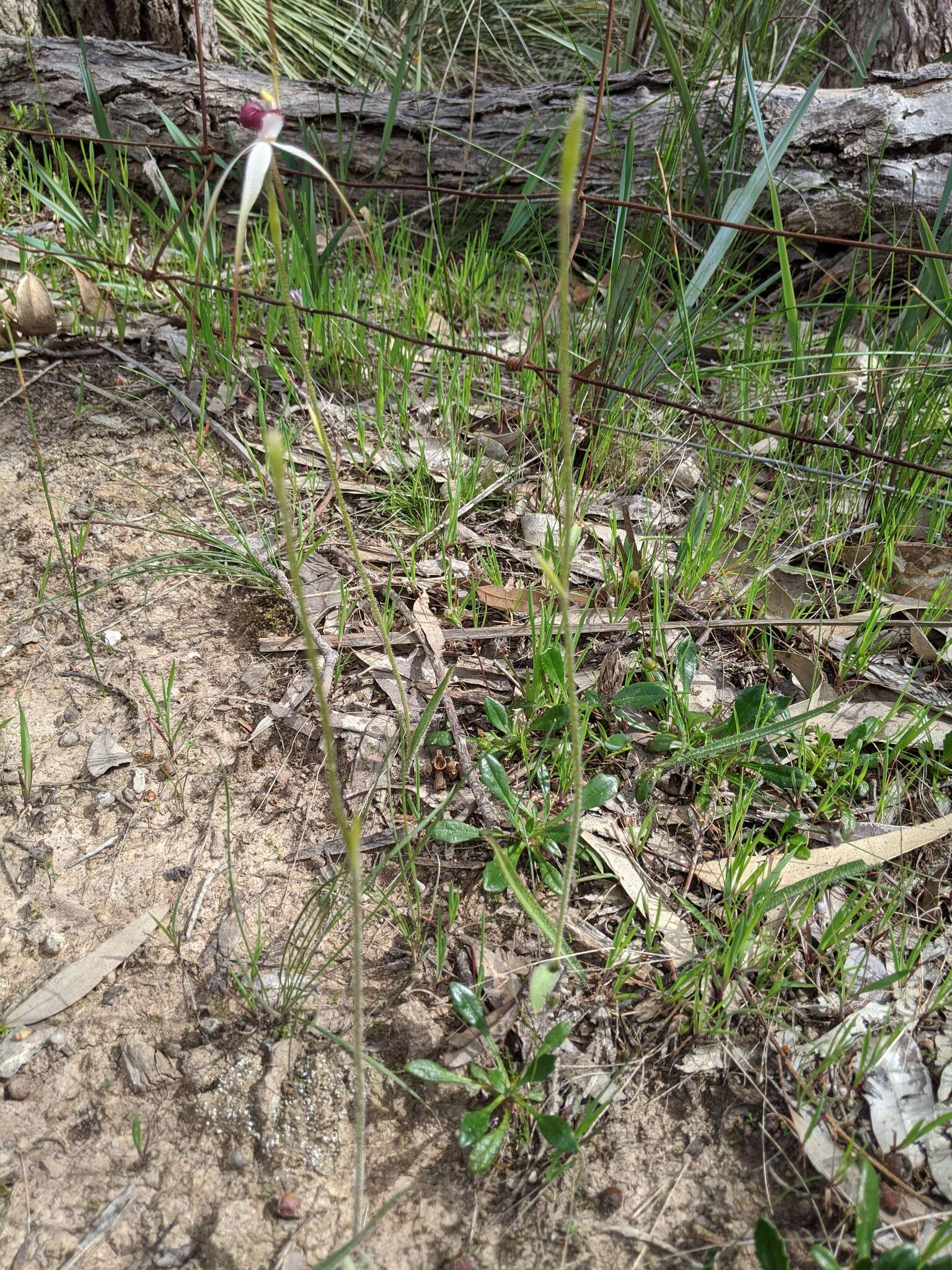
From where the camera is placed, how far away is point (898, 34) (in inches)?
129

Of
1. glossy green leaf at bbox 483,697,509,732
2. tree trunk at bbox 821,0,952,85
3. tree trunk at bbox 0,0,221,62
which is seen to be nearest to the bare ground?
glossy green leaf at bbox 483,697,509,732

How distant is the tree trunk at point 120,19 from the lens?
10.1 feet

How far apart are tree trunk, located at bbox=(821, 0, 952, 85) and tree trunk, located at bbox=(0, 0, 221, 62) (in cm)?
238

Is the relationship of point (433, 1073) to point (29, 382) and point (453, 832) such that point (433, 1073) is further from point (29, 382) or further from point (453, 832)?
point (29, 382)

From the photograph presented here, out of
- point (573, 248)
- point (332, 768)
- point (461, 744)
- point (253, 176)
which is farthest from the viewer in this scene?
point (461, 744)

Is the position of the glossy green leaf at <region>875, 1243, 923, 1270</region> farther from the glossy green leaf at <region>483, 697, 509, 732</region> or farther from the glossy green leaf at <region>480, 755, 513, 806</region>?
the glossy green leaf at <region>483, 697, 509, 732</region>

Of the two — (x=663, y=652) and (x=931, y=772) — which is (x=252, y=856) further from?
(x=931, y=772)

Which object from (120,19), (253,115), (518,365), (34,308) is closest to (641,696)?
(518,365)

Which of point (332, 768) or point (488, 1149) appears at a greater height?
point (332, 768)

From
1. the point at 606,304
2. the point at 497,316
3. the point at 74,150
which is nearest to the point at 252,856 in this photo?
the point at 606,304

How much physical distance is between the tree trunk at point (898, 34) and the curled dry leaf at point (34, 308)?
292 centimetres

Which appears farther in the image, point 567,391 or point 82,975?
point 82,975

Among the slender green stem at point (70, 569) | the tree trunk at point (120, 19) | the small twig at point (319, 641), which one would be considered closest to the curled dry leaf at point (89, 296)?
the slender green stem at point (70, 569)

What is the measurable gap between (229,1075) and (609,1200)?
475 millimetres
